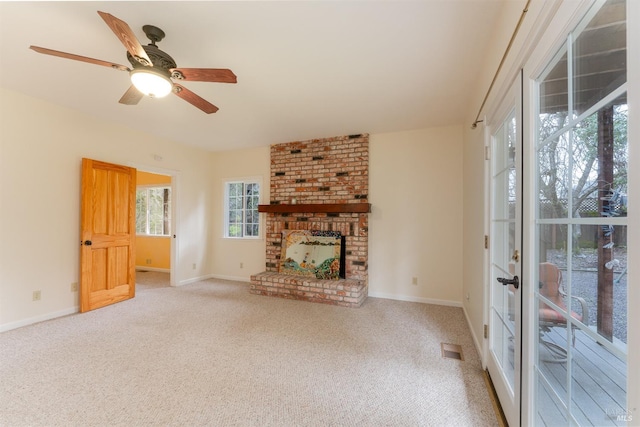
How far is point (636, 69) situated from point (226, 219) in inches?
217

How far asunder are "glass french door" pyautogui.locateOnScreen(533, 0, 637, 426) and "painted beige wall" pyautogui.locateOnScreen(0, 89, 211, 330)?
4769 mm

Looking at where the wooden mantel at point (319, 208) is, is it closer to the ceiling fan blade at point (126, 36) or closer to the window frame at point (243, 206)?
the window frame at point (243, 206)

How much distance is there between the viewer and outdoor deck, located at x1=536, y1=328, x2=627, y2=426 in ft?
2.26

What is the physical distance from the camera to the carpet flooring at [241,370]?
160 cm

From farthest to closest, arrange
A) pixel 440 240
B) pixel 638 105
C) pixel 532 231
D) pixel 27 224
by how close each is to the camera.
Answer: pixel 440 240 → pixel 27 224 → pixel 532 231 → pixel 638 105

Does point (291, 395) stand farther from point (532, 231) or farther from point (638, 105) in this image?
point (638, 105)

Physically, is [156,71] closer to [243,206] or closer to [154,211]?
[243,206]

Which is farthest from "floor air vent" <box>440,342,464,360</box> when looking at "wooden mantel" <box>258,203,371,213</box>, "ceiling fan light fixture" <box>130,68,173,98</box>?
"ceiling fan light fixture" <box>130,68,173,98</box>

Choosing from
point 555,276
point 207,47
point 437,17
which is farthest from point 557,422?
point 207,47

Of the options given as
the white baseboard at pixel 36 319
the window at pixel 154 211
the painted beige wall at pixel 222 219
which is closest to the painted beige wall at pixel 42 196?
the white baseboard at pixel 36 319

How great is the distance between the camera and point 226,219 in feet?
17.5

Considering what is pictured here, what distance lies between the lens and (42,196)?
3.03m

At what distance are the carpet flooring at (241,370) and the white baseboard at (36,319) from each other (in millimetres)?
107

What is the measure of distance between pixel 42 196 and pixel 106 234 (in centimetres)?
81
